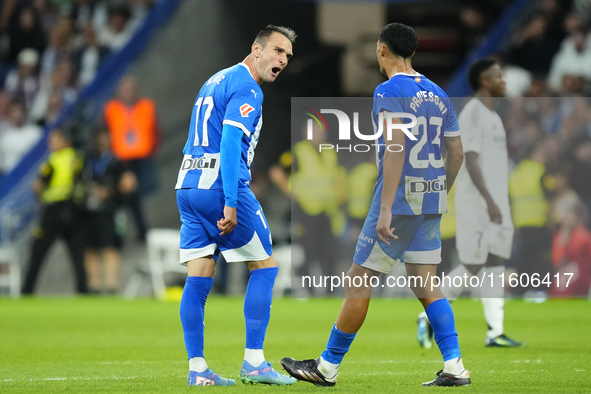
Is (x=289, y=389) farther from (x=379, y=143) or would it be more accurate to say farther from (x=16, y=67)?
(x=16, y=67)

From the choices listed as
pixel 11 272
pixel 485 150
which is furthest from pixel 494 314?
pixel 11 272

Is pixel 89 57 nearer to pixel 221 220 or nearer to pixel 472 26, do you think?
pixel 472 26

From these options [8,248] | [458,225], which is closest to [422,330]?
[458,225]

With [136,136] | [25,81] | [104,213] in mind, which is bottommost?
[104,213]

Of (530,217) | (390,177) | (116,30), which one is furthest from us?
(116,30)

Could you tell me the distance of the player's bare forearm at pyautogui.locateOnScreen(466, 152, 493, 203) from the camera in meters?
7.59

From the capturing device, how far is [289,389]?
17.7ft

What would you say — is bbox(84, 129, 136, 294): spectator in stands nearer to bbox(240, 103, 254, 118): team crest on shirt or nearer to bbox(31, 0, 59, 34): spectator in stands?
bbox(31, 0, 59, 34): spectator in stands

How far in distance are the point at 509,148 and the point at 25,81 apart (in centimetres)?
1058

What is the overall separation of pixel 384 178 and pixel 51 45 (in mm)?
16182

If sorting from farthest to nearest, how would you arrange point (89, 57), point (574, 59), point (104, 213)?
point (89, 57) → point (574, 59) → point (104, 213)

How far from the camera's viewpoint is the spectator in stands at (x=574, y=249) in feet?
46.1

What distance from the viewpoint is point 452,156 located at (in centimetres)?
566

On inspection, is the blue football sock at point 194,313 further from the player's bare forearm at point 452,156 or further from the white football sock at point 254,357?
the player's bare forearm at point 452,156
